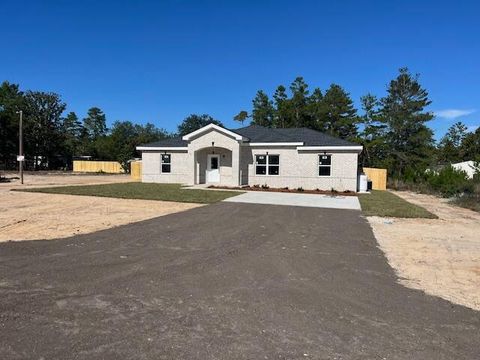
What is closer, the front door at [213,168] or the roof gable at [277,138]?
the roof gable at [277,138]

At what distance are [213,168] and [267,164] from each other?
4045 millimetres

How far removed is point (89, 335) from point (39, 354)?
0.49 metres

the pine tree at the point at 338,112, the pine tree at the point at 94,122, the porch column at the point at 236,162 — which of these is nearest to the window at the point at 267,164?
the porch column at the point at 236,162

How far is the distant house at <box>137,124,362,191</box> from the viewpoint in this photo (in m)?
24.5

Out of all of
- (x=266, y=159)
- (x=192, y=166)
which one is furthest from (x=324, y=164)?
(x=192, y=166)

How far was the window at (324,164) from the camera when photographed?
24.8m

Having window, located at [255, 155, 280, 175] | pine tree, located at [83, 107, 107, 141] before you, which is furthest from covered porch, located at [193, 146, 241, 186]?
pine tree, located at [83, 107, 107, 141]

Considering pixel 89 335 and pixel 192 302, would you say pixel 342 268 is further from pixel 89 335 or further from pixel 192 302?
pixel 89 335

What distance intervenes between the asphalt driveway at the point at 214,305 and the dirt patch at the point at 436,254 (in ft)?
1.24

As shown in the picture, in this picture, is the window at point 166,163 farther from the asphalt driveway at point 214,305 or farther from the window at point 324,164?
the asphalt driveway at point 214,305

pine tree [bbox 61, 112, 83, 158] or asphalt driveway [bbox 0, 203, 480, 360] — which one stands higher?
pine tree [bbox 61, 112, 83, 158]

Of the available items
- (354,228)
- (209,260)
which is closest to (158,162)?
(354,228)

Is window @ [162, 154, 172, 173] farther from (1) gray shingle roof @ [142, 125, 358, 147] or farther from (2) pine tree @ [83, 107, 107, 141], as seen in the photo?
(2) pine tree @ [83, 107, 107, 141]

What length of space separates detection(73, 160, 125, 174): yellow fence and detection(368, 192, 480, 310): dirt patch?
51.7 meters
